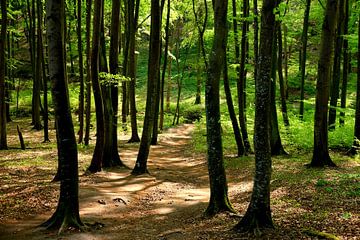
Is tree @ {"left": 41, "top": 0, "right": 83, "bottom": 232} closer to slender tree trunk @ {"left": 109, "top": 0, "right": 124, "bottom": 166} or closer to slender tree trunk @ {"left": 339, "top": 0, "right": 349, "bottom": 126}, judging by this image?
slender tree trunk @ {"left": 109, "top": 0, "right": 124, "bottom": 166}

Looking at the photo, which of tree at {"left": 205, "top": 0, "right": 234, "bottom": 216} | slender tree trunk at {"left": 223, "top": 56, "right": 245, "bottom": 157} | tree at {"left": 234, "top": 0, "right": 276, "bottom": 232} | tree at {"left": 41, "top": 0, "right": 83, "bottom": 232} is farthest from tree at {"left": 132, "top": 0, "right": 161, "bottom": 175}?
tree at {"left": 234, "top": 0, "right": 276, "bottom": 232}

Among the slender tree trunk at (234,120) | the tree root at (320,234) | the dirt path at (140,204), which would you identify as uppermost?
the slender tree trunk at (234,120)

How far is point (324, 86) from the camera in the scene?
547 inches

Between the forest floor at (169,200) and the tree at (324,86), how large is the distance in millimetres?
798

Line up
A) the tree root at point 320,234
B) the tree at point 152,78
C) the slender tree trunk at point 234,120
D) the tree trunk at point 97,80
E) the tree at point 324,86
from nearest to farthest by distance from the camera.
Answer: the tree root at point 320,234 → the tree at point 324,86 → the tree trunk at point 97,80 → the tree at point 152,78 → the slender tree trunk at point 234,120

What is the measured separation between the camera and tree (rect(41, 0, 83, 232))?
320 inches

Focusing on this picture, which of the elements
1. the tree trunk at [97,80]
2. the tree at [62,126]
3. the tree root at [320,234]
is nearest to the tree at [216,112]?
the tree root at [320,234]

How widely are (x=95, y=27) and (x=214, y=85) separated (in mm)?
6541

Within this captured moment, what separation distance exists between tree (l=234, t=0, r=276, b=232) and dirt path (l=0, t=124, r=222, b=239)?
4.52 ft

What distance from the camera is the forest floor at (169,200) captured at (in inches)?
322

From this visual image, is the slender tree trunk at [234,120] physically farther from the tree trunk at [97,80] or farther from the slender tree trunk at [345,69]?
the tree trunk at [97,80]

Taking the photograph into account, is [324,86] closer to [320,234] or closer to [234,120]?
[234,120]

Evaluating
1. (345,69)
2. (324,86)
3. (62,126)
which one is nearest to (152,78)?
(324,86)

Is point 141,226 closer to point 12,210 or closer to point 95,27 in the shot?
point 12,210
